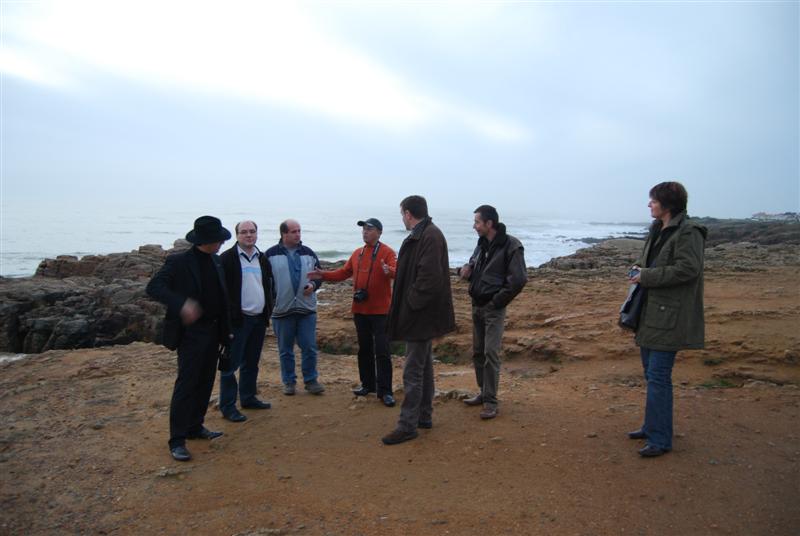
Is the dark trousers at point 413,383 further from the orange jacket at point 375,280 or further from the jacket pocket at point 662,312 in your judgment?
the jacket pocket at point 662,312

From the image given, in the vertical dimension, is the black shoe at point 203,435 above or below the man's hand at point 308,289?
below

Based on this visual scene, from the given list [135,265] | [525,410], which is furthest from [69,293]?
[525,410]

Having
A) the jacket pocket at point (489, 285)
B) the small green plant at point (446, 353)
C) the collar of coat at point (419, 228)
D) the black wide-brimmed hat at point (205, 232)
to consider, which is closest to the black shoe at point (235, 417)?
the black wide-brimmed hat at point (205, 232)

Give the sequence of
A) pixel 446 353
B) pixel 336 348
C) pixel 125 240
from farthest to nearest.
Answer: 1. pixel 125 240
2. pixel 336 348
3. pixel 446 353

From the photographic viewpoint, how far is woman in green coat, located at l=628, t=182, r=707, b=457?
3.86m

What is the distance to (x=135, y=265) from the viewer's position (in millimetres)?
19797

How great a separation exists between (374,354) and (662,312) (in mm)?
2954

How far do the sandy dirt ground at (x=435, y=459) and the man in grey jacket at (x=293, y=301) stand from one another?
36 centimetres

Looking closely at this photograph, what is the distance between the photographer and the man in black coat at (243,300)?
17.2 ft

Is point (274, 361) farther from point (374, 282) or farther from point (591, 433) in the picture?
point (591, 433)

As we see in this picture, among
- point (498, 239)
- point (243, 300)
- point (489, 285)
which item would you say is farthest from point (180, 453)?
point (498, 239)

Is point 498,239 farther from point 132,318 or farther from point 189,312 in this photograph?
point 132,318

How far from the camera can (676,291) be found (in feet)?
12.9

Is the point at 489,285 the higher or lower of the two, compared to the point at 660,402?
higher
